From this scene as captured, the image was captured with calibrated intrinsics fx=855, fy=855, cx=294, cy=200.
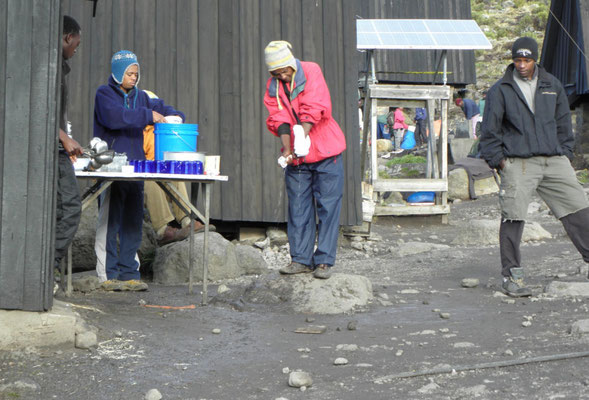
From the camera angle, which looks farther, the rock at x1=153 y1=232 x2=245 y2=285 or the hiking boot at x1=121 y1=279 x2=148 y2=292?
the rock at x1=153 y1=232 x2=245 y2=285

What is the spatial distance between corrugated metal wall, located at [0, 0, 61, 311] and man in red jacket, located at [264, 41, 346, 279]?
2111 millimetres

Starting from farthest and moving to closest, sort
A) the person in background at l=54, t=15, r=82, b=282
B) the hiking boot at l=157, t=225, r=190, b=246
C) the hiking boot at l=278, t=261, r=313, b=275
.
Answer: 1. the hiking boot at l=157, t=225, r=190, b=246
2. the hiking boot at l=278, t=261, r=313, b=275
3. the person in background at l=54, t=15, r=82, b=282

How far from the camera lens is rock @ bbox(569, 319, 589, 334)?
17.0ft

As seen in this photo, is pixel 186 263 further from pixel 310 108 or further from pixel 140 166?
pixel 310 108

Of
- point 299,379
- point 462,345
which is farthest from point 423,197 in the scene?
point 299,379

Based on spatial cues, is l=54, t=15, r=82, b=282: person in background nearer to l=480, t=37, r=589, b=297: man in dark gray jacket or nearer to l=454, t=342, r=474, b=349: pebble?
l=454, t=342, r=474, b=349: pebble

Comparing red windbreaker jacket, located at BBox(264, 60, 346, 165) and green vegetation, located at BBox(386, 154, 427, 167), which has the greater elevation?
green vegetation, located at BBox(386, 154, 427, 167)

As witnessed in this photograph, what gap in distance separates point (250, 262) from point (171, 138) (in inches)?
97.7

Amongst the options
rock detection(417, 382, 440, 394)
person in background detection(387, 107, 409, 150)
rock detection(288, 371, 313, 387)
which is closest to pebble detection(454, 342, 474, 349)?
rock detection(417, 382, 440, 394)

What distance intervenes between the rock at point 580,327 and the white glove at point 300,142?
7.76 feet

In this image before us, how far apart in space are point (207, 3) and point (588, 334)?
707 centimetres

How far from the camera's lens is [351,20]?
424 inches

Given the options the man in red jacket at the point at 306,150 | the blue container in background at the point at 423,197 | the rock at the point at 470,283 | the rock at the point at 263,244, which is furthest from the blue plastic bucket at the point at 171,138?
the blue container in background at the point at 423,197

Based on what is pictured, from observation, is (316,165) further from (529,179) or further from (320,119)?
(529,179)
